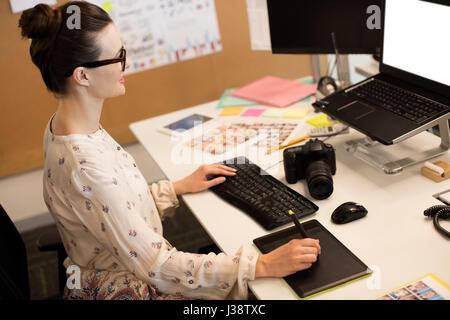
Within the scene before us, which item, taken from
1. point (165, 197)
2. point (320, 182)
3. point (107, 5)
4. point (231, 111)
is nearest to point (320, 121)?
point (231, 111)

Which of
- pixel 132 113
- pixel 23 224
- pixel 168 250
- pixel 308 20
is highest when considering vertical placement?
pixel 308 20

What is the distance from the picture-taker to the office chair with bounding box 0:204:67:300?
3.82 feet

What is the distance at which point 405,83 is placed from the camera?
1658mm

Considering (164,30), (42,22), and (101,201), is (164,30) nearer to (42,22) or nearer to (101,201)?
(42,22)

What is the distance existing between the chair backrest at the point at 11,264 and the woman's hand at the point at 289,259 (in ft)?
1.86

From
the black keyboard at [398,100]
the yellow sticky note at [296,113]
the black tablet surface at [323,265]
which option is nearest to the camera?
the black tablet surface at [323,265]

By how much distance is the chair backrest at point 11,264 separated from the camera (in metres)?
1.16

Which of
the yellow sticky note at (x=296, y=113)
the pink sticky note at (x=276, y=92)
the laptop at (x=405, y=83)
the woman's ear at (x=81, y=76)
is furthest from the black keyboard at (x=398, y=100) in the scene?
the woman's ear at (x=81, y=76)

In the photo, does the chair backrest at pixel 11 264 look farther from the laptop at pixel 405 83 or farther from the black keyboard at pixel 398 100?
the black keyboard at pixel 398 100

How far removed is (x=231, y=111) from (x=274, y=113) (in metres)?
0.20
